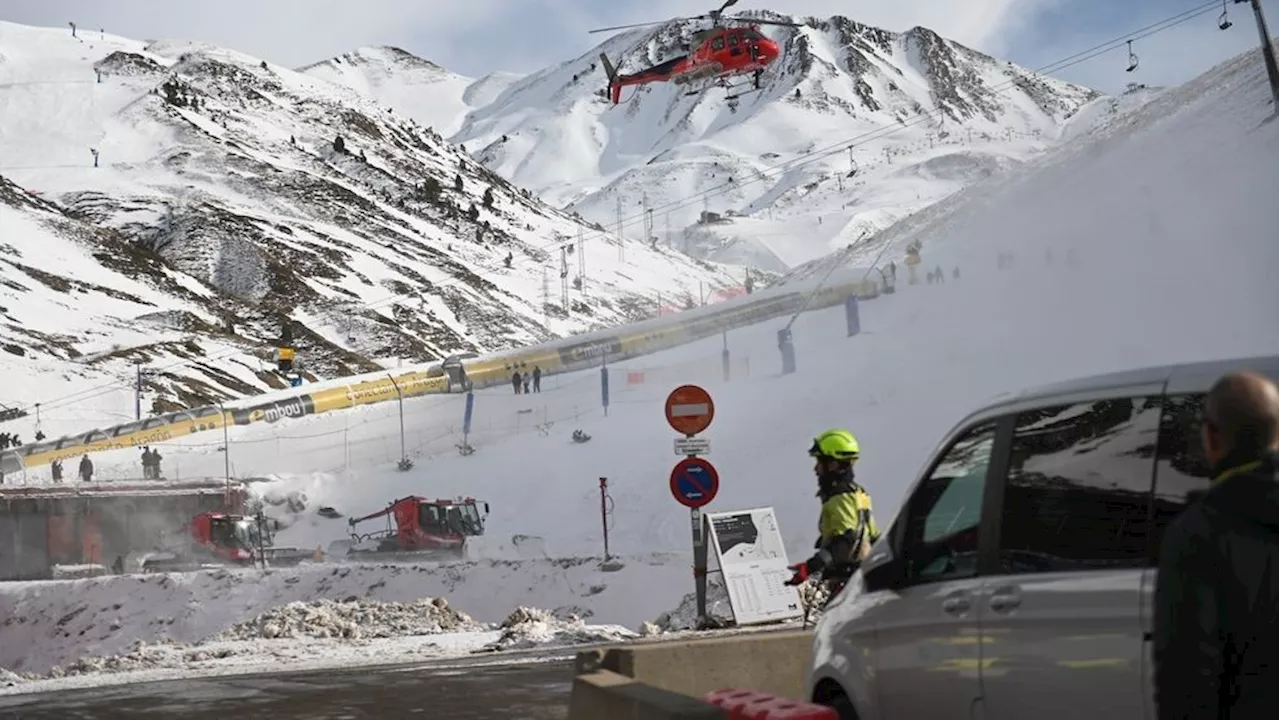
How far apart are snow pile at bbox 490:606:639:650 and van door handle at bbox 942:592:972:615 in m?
11.2

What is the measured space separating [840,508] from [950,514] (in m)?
3.34

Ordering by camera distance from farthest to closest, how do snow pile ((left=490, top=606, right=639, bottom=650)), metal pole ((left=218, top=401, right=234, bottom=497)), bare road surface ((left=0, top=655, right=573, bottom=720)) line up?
metal pole ((left=218, top=401, right=234, bottom=497)), snow pile ((left=490, top=606, right=639, bottom=650)), bare road surface ((left=0, top=655, right=573, bottom=720))

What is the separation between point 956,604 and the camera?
4629 mm

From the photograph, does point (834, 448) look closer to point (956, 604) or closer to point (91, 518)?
point (956, 604)

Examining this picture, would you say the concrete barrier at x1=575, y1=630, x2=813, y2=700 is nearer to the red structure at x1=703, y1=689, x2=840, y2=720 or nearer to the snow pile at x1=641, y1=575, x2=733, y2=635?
the red structure at x1=703, y1=689, x2=840, y2=720

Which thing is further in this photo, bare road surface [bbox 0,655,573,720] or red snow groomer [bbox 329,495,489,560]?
red snow groomer [bbox 329,495,489,560]

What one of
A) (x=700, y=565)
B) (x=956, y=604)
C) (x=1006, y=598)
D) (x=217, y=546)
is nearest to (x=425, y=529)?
(x=217, y=546)

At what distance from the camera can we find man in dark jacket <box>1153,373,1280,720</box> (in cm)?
291

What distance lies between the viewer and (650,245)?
19912cm

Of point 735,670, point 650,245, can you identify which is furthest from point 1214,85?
point 650,245

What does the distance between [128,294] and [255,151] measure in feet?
222

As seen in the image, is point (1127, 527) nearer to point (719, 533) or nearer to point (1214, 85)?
point (719, 533)

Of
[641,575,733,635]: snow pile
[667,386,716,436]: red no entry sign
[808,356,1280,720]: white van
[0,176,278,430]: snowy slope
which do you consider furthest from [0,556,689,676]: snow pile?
[0,176,278,430]: snowy slope

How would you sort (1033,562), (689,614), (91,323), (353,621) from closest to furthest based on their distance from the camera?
(1033,562) < (689,614) < (353,621) < (91,323)
